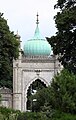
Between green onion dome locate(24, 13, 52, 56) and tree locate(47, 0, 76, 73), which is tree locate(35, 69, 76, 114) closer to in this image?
tree locate(47, 0, 76, 73)

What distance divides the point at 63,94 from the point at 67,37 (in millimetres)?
2935

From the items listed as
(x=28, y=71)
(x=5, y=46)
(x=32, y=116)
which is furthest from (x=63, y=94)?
(x=28, y=71)

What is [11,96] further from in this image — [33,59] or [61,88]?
[61,88]

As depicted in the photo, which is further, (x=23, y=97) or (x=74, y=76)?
(x=23, y=97)

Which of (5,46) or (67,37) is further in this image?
(5,46)

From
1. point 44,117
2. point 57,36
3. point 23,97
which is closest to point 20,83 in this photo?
point 23,97

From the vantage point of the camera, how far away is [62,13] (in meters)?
23.6

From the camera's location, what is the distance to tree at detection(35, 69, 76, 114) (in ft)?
67.5

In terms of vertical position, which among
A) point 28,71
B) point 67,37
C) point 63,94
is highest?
point 28,71

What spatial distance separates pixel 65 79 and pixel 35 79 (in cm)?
2606

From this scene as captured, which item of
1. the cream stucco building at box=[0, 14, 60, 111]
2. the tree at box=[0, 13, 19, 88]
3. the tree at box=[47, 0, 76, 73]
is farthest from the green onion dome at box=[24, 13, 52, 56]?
the tree at box=[47, 0, 76, 73]

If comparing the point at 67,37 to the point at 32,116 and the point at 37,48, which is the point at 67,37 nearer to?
the point at 32,116

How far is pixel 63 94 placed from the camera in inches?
844

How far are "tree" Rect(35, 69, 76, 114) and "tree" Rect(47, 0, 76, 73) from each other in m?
0.70
